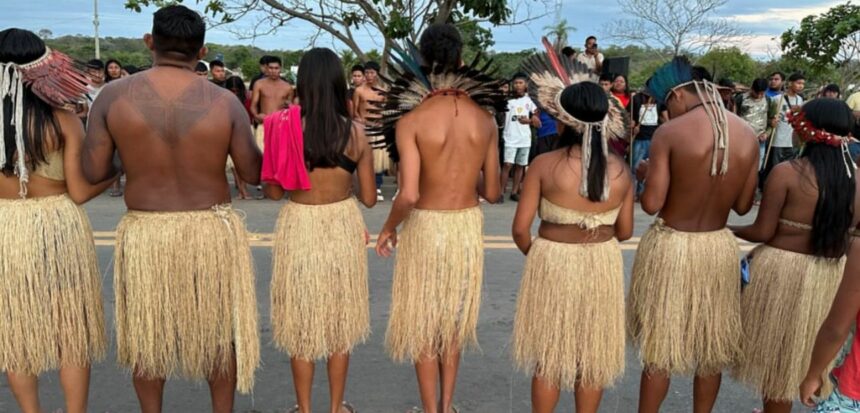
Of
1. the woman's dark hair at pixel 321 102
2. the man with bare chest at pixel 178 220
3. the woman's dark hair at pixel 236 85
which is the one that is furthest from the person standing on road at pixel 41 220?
the woman's dark hair at pixel 236 85

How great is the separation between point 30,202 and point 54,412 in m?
1.10

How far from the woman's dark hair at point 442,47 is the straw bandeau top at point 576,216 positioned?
0.74m

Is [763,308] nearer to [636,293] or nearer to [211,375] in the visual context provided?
[636,293]

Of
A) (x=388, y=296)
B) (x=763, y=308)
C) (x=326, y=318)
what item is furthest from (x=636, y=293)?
(x=388, y=296)

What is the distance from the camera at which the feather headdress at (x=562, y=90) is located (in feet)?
9.24

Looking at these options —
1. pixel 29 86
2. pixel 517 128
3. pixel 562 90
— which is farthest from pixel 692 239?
pixel 517 128

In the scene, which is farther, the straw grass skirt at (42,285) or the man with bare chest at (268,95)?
the man with bare chest at (268,95)

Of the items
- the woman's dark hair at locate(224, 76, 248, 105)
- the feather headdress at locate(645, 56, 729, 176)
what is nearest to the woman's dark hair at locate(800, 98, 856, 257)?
the feather headdress at locate(645, 56, 729, 176)

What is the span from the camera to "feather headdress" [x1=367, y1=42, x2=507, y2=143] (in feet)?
10.3

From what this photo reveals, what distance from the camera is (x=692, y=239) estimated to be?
3.07 metres

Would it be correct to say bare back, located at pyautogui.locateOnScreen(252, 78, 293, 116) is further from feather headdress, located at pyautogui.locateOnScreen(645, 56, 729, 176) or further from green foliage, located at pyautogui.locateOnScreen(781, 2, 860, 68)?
green foliage, located at pyautogui.locateOnScreen(781, 2, 860, 68)

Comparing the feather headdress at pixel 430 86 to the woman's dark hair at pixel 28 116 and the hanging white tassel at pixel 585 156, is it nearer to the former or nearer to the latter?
the hanging white tassel at pixel 585 156

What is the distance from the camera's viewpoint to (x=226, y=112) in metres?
2.88

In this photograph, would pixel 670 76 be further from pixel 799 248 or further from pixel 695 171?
pixel 799 248
